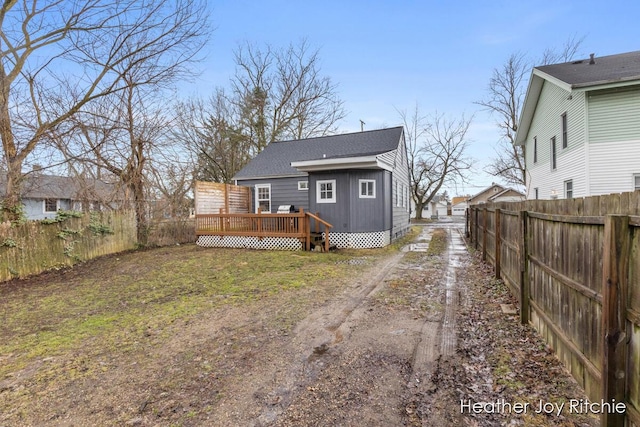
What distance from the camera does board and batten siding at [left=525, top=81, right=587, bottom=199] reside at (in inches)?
425

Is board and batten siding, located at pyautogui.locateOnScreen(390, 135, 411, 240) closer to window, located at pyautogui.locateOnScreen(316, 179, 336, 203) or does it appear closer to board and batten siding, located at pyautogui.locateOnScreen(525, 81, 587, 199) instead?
window, located at pyautogui.locateOnScreen(316, 179, 336, 203)

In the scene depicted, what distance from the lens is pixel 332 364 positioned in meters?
3.11

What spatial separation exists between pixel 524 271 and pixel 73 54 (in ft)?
36.8

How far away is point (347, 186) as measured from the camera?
444 inches

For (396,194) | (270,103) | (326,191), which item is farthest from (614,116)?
(270,103)

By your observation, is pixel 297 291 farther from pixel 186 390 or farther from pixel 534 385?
pixel 534 385

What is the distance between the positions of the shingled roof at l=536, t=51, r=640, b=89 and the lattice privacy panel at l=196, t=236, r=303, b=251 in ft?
35.8

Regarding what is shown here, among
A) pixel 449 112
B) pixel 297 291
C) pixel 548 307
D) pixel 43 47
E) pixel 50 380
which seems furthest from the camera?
pixel 449 112

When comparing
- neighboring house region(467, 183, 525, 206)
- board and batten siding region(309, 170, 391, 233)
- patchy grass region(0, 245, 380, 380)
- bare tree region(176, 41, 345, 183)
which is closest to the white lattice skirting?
board and batten siding region(309, 170, 391, 233)

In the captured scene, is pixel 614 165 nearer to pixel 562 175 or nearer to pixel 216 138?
pixel 562 175

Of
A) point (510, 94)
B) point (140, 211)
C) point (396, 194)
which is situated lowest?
point (140, 211)

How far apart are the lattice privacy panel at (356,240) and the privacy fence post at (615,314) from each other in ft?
31.0

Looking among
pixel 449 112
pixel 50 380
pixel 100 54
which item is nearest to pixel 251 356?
pixel 50 380

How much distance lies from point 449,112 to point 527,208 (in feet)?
105
